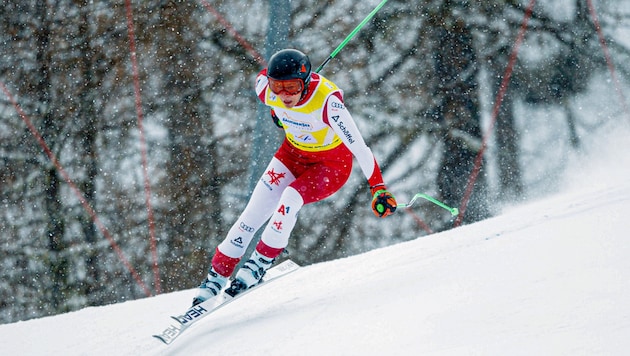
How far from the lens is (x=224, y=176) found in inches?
491

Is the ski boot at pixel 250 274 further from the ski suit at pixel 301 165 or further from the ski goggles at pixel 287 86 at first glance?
the ski goggles at pixel 287 86

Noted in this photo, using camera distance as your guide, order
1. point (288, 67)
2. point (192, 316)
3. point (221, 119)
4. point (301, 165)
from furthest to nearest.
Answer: point (221, 119) → point (301, 165) → point (192, 316) → point (288, 67)

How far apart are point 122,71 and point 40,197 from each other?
264 cm

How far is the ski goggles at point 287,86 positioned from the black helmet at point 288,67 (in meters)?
0.02

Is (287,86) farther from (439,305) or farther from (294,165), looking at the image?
(439,305)

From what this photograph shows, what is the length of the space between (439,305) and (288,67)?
141 centimetres

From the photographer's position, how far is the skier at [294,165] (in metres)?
3.77

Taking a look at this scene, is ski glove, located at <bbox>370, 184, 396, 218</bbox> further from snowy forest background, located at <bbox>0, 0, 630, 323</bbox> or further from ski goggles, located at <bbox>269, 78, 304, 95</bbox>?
snowy forest background, located at <bbox>0, 0, 630, 323</bbox>

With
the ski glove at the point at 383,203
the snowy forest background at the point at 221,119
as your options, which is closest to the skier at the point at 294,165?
the ski glove at the point at 383,203

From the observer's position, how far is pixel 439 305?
3125mm

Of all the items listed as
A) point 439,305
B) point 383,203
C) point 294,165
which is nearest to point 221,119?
point 294,165

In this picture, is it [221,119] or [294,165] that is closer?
[294,165]

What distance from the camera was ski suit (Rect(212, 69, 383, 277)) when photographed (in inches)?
152

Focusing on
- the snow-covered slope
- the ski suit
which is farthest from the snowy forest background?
the ski suit
